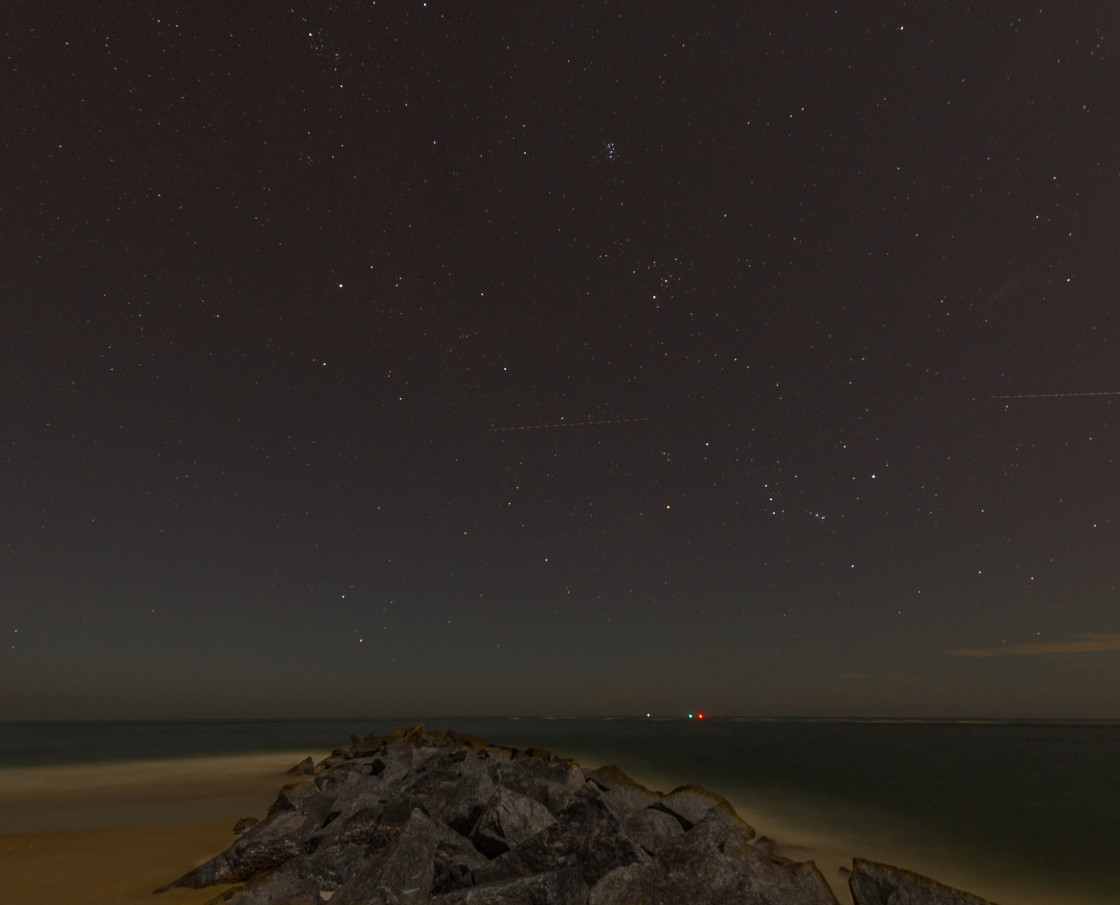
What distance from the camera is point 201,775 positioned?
2441cm

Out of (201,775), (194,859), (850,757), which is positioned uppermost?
(194,859)

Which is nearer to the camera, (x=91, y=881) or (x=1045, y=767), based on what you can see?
(x=91, y=881)

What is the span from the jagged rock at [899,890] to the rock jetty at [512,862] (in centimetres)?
1

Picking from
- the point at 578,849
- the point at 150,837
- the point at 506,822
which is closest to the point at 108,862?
the point at 150,837

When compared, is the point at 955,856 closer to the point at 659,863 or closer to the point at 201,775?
the point at 659,863

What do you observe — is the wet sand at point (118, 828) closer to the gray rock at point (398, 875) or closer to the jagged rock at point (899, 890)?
the gray rock at point (398, 875)

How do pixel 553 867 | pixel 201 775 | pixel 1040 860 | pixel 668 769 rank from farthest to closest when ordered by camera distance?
pixel 668 769 → pixel 201 775 → pixel 1040 860 → pixel 553 867

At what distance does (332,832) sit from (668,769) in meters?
27.5

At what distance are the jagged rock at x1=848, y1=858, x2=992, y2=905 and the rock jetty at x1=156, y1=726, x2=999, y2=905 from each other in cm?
1

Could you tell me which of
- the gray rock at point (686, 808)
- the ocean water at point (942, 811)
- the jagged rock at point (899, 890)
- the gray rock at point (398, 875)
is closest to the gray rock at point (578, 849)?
the gray rock at point (398, 875)

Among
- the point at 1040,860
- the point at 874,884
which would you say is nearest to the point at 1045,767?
the point at 1040,860

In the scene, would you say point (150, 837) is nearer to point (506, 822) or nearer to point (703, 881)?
point (506, 822)

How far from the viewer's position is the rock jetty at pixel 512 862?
5.45 m

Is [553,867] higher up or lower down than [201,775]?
higher up
